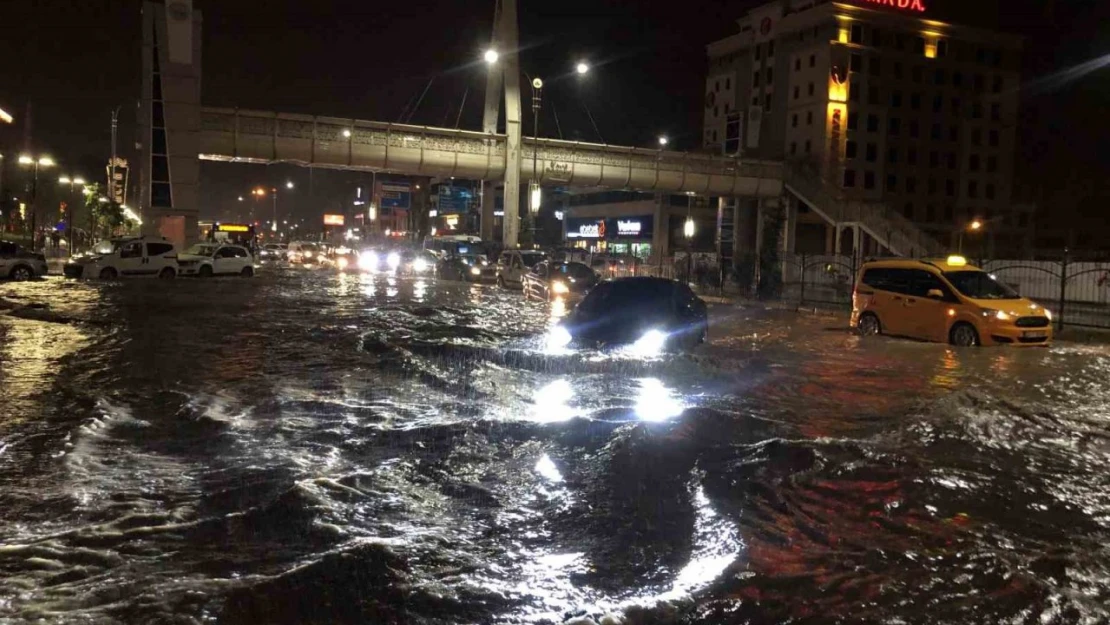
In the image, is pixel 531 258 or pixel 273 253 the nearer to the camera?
pixel 531 258

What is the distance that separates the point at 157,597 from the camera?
4.58 m

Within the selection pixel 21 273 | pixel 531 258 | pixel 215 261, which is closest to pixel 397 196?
pixel 215 261

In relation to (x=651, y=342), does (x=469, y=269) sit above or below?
above

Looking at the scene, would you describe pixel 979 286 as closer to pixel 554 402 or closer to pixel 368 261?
pixel 554 402

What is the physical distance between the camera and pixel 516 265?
121 ft

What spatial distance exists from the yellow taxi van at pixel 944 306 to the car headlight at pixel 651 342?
6554mm

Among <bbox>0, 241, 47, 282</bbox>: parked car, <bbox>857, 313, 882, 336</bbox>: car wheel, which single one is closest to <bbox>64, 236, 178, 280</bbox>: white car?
<bbox>0, 241, 47, 282</bbox>: parked car

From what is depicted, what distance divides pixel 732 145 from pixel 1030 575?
60530mm

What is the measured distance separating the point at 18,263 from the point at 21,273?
0.60 meters

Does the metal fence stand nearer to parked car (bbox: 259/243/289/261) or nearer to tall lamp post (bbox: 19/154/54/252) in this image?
tall lamp post (bbox: 19/154/54/252)

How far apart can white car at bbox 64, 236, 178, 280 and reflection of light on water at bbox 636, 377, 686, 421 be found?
2875 centimetres

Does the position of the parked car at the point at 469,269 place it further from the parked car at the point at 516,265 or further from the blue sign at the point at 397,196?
the blue sign at the point at 397,196

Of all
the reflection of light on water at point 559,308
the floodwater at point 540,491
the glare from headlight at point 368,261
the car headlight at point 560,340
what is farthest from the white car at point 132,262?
the car headlight at point 560,340

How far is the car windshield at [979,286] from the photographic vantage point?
59.9 feet
